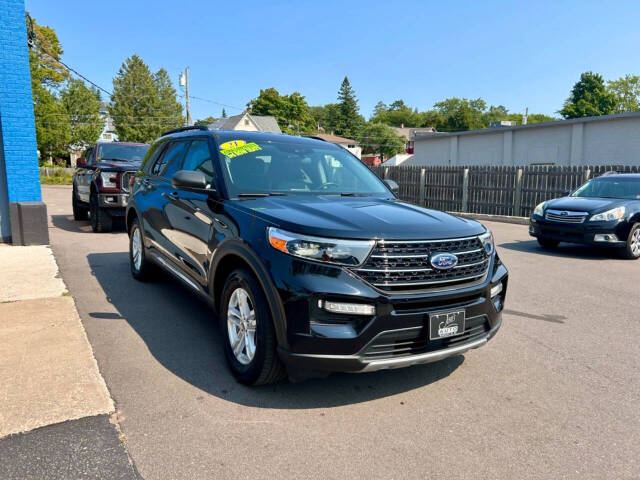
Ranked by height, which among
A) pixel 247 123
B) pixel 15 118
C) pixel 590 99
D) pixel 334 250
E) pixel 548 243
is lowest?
pixel 548 243

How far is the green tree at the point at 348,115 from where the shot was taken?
321 ft

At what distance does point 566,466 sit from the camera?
2.64 metres

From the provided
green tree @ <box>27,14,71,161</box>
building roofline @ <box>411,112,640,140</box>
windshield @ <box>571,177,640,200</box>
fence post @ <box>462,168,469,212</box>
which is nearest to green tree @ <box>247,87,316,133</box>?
green tree @ <box>27,14,71,161</box>

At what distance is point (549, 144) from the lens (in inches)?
1041

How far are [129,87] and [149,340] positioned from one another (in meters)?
64.8

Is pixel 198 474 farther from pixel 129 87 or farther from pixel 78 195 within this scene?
pixel 129 87

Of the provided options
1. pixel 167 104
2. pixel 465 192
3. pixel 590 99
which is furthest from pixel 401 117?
pixel 465 192

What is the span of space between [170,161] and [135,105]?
2449 inches

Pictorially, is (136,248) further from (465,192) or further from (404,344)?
(465,192)

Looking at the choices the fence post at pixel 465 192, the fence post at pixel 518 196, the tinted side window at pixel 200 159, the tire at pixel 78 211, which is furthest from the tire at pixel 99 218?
the fence post at pixel 518 196

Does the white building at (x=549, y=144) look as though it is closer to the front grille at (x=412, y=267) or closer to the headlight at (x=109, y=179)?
the headlight at (x=109, y=179)

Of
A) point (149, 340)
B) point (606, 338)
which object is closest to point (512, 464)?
point (606, 338)

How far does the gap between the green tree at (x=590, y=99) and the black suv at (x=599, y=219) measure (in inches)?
2726

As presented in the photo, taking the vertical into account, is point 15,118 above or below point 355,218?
above
